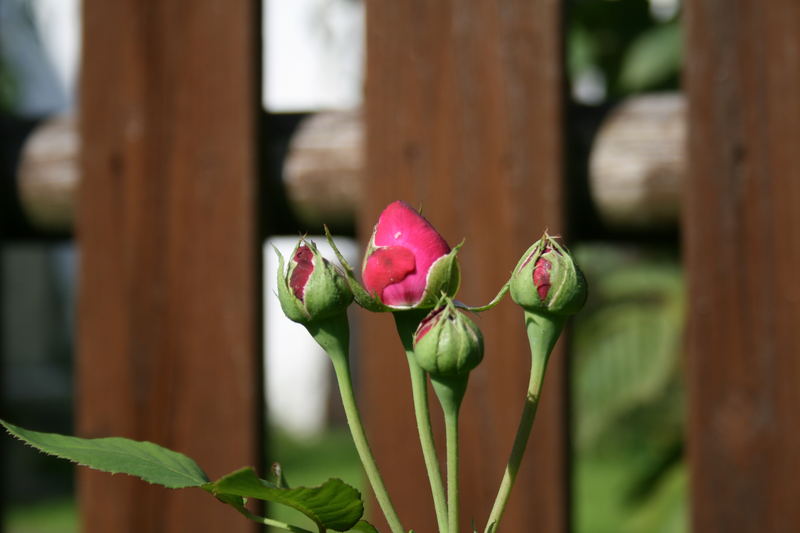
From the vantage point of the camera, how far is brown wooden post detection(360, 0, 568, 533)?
1.25 m

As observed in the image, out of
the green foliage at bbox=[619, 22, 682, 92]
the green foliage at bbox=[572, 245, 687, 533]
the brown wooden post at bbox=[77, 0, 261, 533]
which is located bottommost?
the green foliage at bbox=[572, 245, 687, 533]

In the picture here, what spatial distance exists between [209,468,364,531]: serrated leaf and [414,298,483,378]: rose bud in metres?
0.06

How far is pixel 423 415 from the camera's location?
400mm

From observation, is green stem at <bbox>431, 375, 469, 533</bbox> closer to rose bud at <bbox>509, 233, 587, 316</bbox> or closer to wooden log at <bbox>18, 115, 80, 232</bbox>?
rose bud at <bbox>509, 233, 587, 316</bbox>

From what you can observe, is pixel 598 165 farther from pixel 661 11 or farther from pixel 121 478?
pixel 661 11

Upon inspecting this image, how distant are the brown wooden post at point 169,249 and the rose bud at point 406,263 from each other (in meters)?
0.95

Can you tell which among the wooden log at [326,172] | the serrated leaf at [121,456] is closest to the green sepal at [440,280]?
the serrated leaf at [121,456]

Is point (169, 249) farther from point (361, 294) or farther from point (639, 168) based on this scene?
point (361, 294)

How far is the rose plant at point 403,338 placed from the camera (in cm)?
39

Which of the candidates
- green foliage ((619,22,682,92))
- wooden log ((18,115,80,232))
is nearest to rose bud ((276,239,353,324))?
wooden log ((18,115,80,232))

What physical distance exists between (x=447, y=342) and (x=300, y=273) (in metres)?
0.07

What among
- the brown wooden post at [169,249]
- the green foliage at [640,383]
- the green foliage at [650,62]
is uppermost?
the green foliage at [650,62]

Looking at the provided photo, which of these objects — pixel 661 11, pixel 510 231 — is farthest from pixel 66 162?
pixel 661 11

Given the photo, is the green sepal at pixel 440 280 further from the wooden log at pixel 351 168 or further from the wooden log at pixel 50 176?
the wooden log at pixel 50 176
